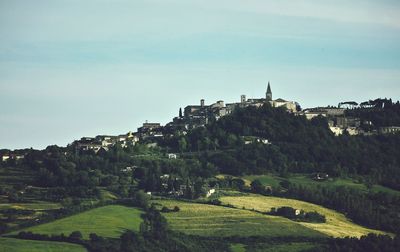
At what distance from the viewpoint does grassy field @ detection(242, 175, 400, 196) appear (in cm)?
11706

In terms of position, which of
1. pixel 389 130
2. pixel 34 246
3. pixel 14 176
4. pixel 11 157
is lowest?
pixel 34 246

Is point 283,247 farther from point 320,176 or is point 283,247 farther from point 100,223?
point 320,176

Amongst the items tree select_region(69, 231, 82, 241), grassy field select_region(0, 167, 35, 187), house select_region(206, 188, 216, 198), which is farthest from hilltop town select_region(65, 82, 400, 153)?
tree select_region(69, 231, 82, 241)

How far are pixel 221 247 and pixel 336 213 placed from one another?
21.5 m

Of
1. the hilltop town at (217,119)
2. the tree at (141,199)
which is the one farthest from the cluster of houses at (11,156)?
the tree at (141,199)

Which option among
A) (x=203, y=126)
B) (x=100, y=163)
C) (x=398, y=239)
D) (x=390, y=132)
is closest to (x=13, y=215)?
(x=100, y=163)

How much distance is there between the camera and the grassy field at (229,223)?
93.8 meters

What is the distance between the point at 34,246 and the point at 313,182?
1782 inches

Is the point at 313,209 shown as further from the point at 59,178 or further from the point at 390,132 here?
the point at 390,132

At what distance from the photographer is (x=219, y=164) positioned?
125000 mm

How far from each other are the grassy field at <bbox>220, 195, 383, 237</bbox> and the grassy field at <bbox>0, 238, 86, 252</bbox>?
24531 mm

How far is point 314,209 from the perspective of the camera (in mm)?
106000

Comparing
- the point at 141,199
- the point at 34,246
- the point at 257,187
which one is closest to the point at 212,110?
the point at 257,187

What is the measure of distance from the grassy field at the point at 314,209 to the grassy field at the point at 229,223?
2.33 metres
